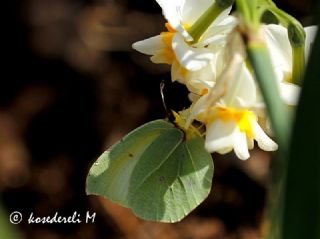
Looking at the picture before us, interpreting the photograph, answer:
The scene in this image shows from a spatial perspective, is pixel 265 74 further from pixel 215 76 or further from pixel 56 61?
pixel 56 61

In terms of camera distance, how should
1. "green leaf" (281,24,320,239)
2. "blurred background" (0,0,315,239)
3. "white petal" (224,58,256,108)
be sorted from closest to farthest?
"green leaf" (281,24,320,239), "white petal" (224,58,256,108), "blurred background" (0,0,315,239)

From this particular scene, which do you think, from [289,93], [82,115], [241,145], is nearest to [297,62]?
[289,93]

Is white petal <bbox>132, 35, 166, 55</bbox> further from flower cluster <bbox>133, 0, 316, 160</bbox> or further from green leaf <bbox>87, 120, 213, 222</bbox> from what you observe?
green leaf <bbox>87, 120, 213, 222</bbox>

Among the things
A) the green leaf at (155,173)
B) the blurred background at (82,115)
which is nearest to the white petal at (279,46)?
the green leaf at (155,173)

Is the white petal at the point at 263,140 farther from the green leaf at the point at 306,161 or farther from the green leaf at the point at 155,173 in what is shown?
the green leaf at the point at 306,161

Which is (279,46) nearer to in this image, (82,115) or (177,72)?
(177,72)

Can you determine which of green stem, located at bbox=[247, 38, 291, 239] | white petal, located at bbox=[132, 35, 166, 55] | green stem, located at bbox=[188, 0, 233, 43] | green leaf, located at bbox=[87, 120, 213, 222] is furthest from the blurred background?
green stem, located at bbox=[247, 38, 291, 239]

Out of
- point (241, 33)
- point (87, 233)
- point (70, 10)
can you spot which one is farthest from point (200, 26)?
point (70, 10)
